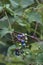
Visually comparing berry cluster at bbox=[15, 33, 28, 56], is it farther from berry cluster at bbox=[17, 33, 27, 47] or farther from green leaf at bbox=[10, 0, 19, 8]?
green leaf at bbox=[10, 0, 19, 8]

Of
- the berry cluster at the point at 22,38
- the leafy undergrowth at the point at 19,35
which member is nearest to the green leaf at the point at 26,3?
the leafy undergrowth at the point at 19,35

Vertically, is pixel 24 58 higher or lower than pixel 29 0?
lower

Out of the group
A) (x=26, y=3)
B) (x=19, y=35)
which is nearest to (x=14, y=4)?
(x=26, y=3)

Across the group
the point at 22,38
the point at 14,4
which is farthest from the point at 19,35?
the point at 14,4

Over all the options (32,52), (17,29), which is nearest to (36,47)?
(32,52)

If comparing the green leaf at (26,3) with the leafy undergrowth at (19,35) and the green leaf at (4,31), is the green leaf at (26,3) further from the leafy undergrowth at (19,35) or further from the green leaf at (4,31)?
the green leaf at (4,31)

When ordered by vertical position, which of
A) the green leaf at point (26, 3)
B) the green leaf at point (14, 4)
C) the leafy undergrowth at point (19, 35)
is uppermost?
the green leaf at point (14, 4)

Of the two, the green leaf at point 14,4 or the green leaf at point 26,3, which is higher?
the green leaf at point 14,4

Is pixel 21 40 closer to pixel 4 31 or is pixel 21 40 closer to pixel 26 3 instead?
pixel 4 31

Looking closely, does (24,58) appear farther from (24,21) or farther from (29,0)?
(29,0)

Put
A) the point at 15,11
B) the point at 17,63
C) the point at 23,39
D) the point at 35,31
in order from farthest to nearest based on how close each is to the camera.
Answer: the point at 35,31
the point at 15,11
the point at 23,39
the point at 17,63

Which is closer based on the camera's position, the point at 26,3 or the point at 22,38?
the point at 22,38
